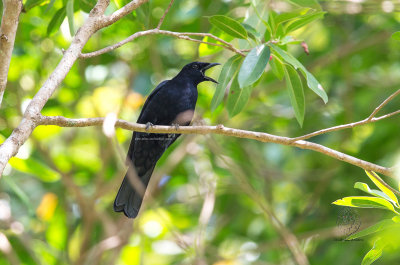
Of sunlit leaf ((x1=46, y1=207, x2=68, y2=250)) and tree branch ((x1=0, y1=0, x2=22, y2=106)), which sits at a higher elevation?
tree branch ((x1=0, y1=0, x2=22, y2=106))

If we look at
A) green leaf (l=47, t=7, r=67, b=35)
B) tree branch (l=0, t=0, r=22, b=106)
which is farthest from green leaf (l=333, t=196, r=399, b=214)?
green leaf (l=47, t=7, r=67, b=35)

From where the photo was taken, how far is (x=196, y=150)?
5543 millimetres

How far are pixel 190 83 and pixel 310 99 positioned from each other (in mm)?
1909

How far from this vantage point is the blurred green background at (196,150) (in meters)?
5.20

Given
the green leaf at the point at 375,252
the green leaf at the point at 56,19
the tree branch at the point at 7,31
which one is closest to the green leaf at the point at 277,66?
the green leaf at the point at 375,252

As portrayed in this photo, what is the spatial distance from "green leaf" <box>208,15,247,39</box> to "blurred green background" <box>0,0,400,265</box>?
1.53 m

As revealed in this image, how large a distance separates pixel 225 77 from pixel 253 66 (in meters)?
0.48

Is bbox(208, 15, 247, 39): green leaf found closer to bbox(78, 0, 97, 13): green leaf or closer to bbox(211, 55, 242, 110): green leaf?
bbox(211, 55, 242, 110): green leaf

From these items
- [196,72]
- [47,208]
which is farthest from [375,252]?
[47,208]

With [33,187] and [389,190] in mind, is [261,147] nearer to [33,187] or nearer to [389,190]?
[33,187]

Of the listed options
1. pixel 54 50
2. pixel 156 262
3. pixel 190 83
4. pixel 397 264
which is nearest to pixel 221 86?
pixel 190 83

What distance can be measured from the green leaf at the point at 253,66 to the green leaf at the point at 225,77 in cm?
37

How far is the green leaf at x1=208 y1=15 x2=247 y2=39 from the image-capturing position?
3.33 meters

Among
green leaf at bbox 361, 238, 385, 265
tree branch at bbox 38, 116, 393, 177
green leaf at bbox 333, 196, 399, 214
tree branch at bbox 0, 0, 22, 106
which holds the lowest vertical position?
green leaf at bbox 361, 238, 385, 265
